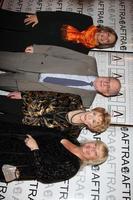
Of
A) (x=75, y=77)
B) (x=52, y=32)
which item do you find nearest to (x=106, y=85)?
(x=75, y=77)

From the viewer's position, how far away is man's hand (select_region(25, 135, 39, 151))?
190 cm

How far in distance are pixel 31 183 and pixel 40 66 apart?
0.87m

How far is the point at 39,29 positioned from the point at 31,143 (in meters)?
0.94

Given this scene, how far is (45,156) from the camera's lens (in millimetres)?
1868

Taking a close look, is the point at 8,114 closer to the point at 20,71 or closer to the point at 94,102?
the point at 20,71

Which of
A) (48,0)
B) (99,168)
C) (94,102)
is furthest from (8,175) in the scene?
(48,0)

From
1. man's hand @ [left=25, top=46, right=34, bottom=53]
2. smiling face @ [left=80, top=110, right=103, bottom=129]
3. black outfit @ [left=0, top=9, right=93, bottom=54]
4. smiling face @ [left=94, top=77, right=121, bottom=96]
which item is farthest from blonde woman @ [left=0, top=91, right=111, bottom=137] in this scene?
black outfit @ [left=0, top=9, right=93, bottom=54]

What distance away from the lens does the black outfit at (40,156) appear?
1.86 m

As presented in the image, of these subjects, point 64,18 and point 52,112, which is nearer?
point 52,112

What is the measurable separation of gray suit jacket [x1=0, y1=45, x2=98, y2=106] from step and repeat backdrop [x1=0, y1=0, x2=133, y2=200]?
37cm

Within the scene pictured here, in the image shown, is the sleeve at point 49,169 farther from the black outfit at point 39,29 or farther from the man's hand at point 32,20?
the man's hand at point 32,20

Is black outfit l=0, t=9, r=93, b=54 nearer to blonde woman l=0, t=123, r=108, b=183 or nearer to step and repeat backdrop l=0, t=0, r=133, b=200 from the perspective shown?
step and repeat backdrop l=0, t=0, r=133, b=200

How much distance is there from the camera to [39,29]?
2.37 meters

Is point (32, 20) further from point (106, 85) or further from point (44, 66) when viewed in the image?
point (106, 85)
